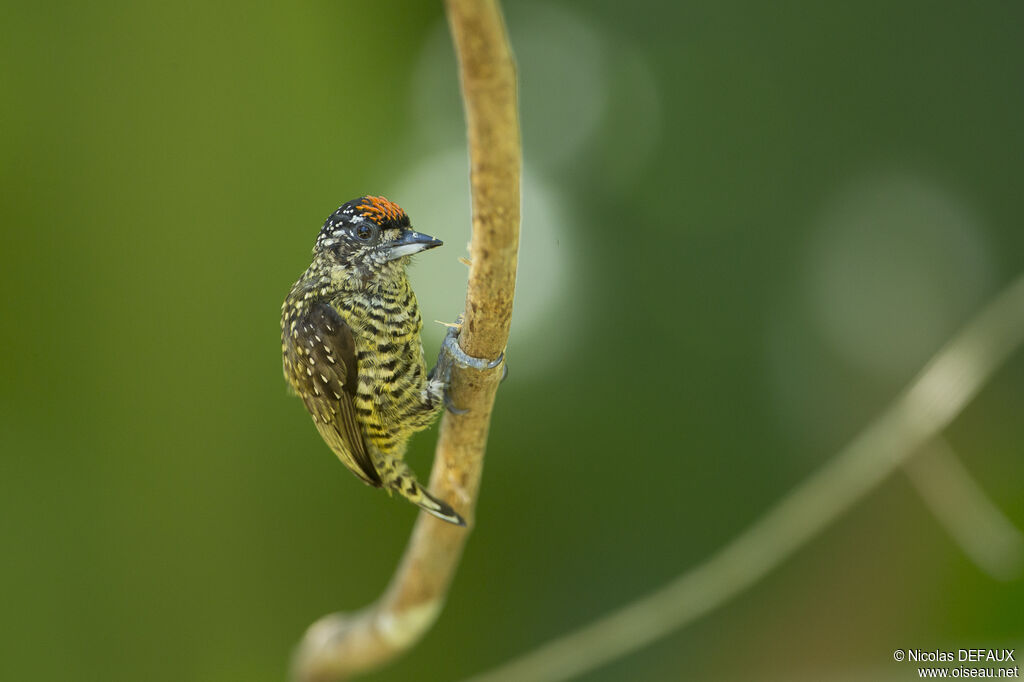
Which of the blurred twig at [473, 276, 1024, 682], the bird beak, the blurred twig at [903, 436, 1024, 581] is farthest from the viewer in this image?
the blurred twig at [903, 436, 1024, 581]

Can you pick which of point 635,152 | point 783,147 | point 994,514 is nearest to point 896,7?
point 783,147

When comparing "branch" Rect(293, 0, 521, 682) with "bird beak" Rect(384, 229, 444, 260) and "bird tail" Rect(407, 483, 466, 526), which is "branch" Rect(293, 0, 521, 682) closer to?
"bird tail" Rect(407, 483, 466, 526)

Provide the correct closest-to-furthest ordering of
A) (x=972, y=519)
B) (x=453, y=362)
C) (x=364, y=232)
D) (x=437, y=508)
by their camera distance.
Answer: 1. (x=453, y=362)
2. (x=364, y=232)
3. (x=437, y=508)
4. (x=972, y=519)

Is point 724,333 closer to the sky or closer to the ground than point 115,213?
closer to the sky

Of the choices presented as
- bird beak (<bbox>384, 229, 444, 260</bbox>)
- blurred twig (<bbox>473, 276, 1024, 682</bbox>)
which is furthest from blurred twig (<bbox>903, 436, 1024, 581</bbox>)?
bird beak (<bbox>384, 229, 444, 260</bbox>)

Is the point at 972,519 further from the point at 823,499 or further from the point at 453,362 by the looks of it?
the point at 453,362

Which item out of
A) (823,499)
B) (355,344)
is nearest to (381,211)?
(355,344)

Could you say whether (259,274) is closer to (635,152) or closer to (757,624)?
(635,152)
